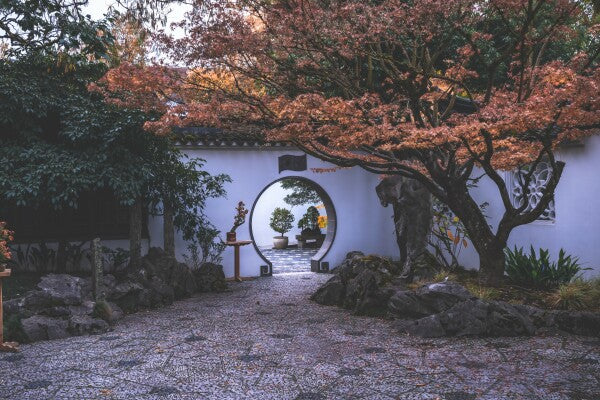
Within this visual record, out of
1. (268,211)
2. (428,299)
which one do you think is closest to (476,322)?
(428,299)

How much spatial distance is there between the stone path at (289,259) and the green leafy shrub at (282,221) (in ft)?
3.23

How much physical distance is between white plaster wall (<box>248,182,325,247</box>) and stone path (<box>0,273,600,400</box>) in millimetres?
14485

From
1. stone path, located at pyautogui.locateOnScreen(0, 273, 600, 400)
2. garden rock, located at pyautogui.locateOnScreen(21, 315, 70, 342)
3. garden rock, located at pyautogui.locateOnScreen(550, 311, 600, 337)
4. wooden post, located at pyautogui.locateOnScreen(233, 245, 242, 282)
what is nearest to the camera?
stone path, located at pyautogui.locateOnScreen(0, 273, 600, 400)

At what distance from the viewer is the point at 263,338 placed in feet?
23.9

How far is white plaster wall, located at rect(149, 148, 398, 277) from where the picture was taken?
43.8ft

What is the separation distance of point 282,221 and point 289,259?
468 cm

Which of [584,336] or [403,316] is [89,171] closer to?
[403,316]

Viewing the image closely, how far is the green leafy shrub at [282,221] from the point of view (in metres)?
22.2

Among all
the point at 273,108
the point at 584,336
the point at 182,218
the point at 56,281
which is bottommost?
the point at 584,336

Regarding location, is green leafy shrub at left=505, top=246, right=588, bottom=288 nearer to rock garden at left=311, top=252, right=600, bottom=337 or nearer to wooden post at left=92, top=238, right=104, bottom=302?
Result: rock garden at left=311, top=252, right=600, bottom=337

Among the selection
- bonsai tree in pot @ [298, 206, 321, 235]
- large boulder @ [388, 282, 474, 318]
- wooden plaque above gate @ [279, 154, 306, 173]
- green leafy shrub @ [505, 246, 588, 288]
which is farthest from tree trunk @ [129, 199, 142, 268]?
bonsai tree in pot @ [298, 206, 321, 235]

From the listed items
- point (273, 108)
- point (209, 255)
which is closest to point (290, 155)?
point (209, 255)

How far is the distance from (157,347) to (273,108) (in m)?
4.14

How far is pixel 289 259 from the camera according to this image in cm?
1767
